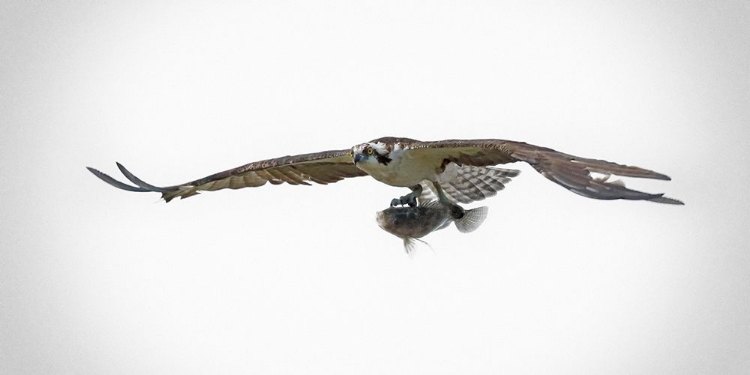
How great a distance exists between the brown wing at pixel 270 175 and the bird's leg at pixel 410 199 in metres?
0.50

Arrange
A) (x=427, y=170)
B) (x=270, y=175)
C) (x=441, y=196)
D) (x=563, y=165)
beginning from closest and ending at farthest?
(x=563, y=165)
(x=427, y=170)
(x=441, y=196)
(x=270, y=175)

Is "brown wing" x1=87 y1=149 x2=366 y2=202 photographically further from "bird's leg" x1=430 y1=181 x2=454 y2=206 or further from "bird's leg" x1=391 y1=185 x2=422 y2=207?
"bird's leg" x1=430 y1=181 x2=454 y2=206

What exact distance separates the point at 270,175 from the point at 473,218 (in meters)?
1.70

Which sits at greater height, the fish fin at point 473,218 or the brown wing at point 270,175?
the brown wing at point 270,175

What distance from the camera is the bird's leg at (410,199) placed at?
10.0m

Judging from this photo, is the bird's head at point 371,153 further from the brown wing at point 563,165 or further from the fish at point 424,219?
the fish at point 424,219

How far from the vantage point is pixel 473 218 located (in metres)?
10.2

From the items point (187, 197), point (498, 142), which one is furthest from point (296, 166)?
point (498, 142)

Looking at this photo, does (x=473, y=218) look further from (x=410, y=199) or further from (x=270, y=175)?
(x=270, y=175)

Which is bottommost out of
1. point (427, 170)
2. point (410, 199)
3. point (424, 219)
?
point (424, 219)

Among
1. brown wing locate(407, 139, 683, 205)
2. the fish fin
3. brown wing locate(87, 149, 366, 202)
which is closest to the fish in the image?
the fish fin

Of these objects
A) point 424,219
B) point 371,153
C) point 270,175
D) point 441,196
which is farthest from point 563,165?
point 270,175

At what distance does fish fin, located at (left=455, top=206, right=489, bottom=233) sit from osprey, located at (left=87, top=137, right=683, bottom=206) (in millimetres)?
96

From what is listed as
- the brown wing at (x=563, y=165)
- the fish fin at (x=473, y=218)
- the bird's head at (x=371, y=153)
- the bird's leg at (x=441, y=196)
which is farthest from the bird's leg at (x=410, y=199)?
the brown wing at (x=563, y=165)
